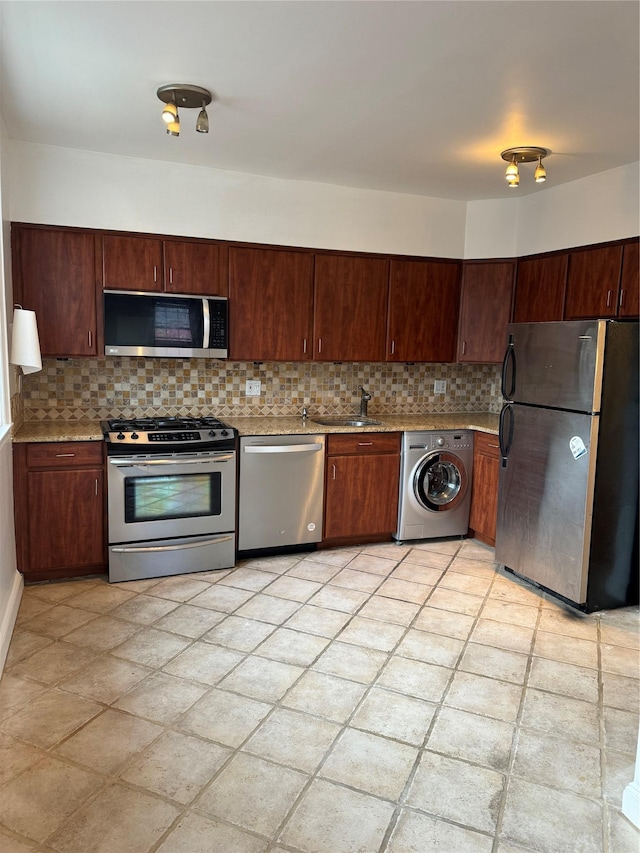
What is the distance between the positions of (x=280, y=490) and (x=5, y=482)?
1697 mm

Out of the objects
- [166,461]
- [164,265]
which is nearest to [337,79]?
[164,265]

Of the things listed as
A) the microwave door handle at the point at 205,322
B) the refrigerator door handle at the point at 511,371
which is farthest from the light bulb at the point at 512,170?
the microwave door handle at the point at 205,322

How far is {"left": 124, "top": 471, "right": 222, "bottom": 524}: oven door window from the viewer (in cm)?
368

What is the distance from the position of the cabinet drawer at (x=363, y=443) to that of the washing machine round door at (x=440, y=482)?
0.28m

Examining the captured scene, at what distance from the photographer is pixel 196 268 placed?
4039 mm

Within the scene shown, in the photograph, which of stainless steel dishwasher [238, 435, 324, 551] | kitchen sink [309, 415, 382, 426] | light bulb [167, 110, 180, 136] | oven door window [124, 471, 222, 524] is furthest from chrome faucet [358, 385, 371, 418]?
light bulb [167, 110, 180, 136]

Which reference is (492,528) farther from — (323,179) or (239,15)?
(239,15)

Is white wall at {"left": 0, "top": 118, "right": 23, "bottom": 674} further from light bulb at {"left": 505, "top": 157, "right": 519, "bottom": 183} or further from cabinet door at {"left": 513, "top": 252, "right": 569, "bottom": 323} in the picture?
cabinet door at {"left": 513, "top": 252, "right": 569, "bottom": 323}

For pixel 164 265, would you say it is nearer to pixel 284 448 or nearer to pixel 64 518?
pixel 284 448

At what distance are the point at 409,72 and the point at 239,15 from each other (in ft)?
2.56

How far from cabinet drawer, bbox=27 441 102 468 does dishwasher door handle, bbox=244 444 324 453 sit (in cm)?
93

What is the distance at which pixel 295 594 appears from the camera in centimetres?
358

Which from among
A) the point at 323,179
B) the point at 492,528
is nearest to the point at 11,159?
the point at 323,179

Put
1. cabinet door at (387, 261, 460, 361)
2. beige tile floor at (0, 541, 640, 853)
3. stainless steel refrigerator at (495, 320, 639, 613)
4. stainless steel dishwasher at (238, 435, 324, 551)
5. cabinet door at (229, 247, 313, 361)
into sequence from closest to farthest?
beige tile floor at (0, 541, 640, 853) < stainless steel refrigerator at (495, 320, 639, 613) < stainless steel dishwasher at (238, 435, 324, 551) < cabinet door at (229, 247, 313, 361) < cabinet door at (387, 261, 460, 361)
